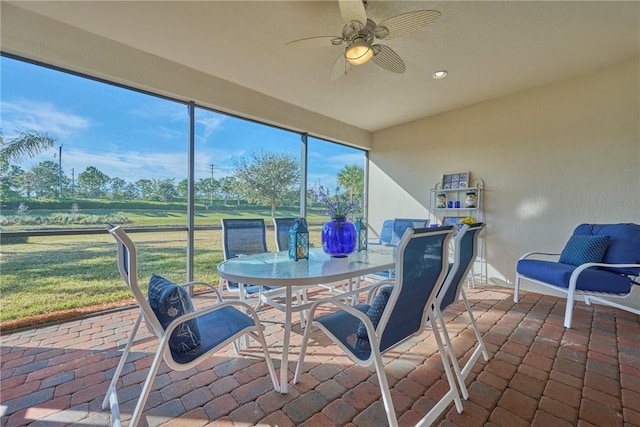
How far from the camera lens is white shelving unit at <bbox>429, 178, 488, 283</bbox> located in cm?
419

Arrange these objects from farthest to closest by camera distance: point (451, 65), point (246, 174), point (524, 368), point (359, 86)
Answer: point (246, 174) < point (359, 86) < point (451, 65) < point (524, 368)

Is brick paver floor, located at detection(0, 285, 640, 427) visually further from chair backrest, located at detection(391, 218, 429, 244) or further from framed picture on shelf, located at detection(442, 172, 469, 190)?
framed picture on shelf, located at detection(442, 172, 469, 190)

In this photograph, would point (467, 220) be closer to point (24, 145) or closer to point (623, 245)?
point (623, 245)

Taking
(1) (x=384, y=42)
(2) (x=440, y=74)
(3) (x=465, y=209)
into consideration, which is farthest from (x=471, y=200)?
(1) (x=384, y=42)

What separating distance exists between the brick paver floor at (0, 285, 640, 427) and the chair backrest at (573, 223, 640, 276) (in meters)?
0.63

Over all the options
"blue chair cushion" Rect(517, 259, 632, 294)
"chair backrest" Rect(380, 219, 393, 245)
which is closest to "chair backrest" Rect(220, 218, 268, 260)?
"chair backrest" Rect(380, 219, 393, 245)

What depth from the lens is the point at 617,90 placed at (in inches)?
124

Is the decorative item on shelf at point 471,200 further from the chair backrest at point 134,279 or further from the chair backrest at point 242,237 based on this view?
the chair backrest at point 134,279

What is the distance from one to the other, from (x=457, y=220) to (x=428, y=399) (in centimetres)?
310

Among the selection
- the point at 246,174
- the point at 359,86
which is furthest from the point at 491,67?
the point at 246,174

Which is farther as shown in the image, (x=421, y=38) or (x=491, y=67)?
(x=491, y=67)

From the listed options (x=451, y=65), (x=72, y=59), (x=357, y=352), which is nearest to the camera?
(x=357, y=352)

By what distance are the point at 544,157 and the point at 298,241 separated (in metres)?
3.68

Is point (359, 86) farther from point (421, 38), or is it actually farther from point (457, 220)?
point (457, 220)
